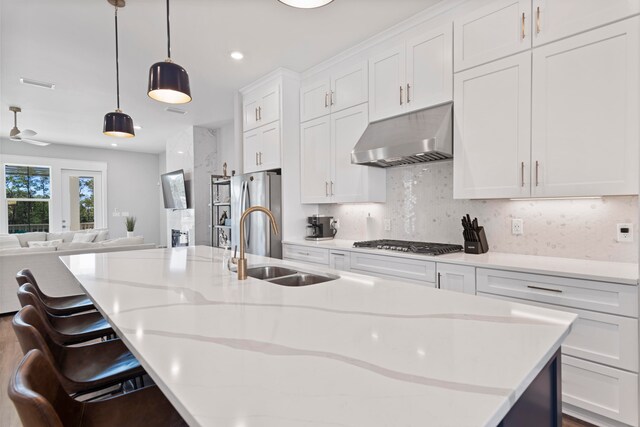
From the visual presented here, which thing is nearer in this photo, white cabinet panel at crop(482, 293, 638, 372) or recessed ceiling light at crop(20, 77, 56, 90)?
white cabinet panel at crop(482, 293, 638, 372)

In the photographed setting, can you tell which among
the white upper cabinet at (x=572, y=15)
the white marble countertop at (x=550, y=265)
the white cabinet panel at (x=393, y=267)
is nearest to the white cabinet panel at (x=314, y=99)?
the white cabinet panel at (x=393, y=267)

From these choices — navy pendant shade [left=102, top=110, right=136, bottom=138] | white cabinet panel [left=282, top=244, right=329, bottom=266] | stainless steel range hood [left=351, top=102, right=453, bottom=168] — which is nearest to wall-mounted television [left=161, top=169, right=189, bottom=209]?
white cabinet panel [left=282, top=244, right=329, bottom=266]

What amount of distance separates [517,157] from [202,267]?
7.04 ft

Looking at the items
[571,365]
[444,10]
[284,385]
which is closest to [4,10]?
[444,10]

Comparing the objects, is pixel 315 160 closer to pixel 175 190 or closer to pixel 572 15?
pixel 572 15

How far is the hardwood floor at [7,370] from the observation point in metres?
1.91

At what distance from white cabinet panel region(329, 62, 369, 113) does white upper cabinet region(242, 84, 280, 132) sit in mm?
705

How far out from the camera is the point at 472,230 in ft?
8.29

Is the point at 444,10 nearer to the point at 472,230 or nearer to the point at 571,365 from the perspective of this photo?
the point at 472,230

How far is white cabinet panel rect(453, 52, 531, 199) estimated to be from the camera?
2189mm

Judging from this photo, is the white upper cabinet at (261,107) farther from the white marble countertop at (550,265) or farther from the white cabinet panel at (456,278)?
the white cabinet panel at (456,278)

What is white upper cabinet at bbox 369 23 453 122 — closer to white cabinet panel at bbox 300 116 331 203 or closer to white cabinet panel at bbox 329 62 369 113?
white cabinet panel at bbox 329 62 369 113

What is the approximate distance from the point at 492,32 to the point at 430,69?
48 centimetres

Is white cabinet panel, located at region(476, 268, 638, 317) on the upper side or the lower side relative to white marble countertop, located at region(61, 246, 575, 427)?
lower
